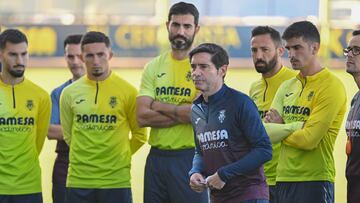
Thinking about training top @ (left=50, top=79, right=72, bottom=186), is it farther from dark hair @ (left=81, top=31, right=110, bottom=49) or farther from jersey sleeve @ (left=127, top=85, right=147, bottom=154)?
dark hair @ (left=81, top=31, right=110, bottom=49)

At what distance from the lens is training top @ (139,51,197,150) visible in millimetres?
8125

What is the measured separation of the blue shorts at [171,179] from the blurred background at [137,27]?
179 centimetres

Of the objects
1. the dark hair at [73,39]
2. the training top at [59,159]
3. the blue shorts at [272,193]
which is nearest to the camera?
the blue shorts at [272,193]

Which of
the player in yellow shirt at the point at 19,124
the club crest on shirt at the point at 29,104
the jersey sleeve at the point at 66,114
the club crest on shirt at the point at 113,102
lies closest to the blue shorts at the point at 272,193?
the club crest on shirt at the point at 113,102

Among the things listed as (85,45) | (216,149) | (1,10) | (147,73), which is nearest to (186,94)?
(147,73)

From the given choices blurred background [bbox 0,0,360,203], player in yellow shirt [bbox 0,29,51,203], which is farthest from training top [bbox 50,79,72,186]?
blurred background [bbox 0,0,360,203]

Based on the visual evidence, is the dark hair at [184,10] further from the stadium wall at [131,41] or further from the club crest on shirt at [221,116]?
the stadium wall at [131,41]

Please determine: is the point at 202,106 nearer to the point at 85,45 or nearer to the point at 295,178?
the point at 295,178

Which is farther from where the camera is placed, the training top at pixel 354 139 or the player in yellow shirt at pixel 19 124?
the player in yellow shirt at pixel 19 124

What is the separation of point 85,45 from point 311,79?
179 centimetres

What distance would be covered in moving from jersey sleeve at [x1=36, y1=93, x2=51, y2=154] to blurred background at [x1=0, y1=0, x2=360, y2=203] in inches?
61.4

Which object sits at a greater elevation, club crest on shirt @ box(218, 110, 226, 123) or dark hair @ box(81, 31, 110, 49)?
dark hair @ box(81, 31, 110, 49)

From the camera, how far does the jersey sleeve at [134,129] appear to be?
8.38m

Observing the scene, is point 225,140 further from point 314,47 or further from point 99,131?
point 99,131
